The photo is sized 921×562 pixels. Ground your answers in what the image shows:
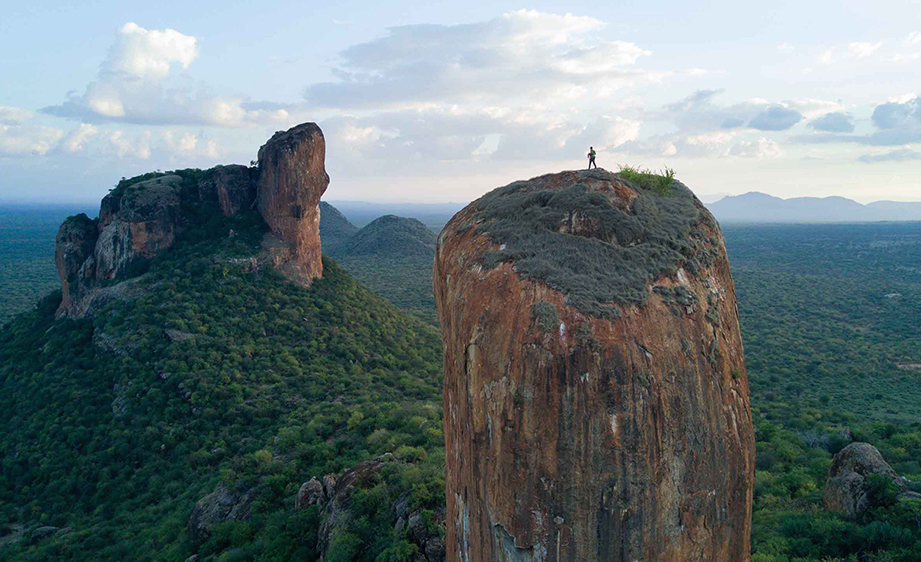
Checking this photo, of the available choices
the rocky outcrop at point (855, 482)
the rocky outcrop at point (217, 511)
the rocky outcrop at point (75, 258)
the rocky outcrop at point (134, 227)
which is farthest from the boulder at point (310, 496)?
the rocky outcrop at point (75, 258)

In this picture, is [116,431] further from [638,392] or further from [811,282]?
[811,282]

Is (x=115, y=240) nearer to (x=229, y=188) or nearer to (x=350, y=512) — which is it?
(x=229, y=188)

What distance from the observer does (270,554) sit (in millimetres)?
14383

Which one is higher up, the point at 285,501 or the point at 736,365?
the point at 736,365

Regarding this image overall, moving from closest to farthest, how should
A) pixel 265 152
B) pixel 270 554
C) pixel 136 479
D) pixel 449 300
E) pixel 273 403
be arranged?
1. pixel 449 300
2. pixel 270 554
3. pixel 136 479
4. pixel 273 403
5. pixel 265 152

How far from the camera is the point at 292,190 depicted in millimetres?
37844

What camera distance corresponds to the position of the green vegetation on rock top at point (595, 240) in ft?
23.9

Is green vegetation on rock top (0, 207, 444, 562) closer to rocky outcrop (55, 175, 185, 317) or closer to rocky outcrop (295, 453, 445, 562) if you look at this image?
rocky outcrop (295, 453, 445, 562)

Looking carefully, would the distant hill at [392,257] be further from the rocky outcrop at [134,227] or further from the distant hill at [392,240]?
the rocky outcrop at [134,227]

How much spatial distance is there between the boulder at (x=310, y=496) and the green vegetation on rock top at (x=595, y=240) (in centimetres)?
1244

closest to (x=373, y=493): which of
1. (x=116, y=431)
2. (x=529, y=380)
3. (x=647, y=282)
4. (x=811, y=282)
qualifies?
(x=529, y=380)

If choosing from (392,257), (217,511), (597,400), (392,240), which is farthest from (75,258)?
(392,240)

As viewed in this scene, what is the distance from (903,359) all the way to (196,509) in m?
50.0

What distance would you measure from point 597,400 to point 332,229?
5270 inches
